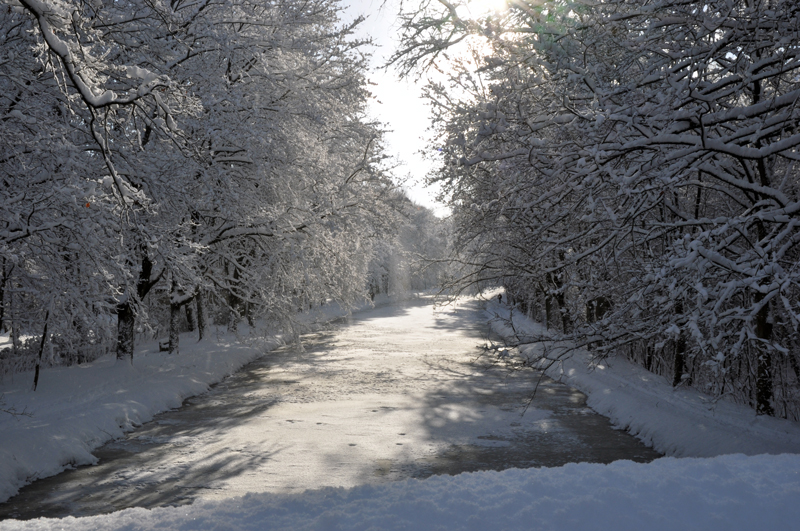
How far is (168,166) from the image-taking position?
13.6 m

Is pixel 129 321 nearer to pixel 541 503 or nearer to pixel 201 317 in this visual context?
pixel 201 317

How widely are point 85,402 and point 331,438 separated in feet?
17.3

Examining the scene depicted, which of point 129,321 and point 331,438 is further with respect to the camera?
point 129,321

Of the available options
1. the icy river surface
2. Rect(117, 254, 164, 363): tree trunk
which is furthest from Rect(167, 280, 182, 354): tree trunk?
the icy river surface

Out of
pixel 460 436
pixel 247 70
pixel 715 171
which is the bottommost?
pixel 460 436

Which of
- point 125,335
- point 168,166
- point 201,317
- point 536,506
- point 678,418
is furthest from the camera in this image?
point 201,317

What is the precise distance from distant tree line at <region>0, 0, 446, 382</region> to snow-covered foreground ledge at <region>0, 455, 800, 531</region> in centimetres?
339

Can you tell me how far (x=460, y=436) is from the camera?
11.0 m

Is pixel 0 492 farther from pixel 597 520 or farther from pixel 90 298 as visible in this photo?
pixel 597 520

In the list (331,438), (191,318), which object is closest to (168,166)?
(331,438)

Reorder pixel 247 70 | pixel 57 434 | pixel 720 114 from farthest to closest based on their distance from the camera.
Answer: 1. pixel 247 70
2. pixel 57 434
3. pixel 720 114

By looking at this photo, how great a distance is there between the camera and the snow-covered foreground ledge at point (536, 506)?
452cm

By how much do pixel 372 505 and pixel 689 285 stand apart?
371 centimetres

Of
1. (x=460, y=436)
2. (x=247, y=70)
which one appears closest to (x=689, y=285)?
(x=460, y=436)
